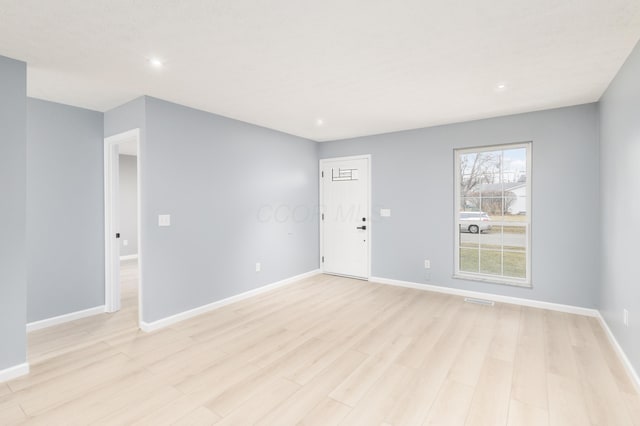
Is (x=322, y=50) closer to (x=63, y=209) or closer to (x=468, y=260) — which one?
(x=63, y=209)

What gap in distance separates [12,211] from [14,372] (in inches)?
49.7

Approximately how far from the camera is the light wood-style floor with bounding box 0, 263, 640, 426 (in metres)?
1.97

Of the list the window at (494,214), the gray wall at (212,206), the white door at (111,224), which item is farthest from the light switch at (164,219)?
the window at (494,214)

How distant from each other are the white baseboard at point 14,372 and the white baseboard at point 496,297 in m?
4.27

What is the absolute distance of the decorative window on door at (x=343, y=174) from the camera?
5.42 meters

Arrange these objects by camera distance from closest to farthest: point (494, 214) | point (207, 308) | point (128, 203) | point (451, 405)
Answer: point (451, 405) → point (207, 308) → point (494, 214) → point (128, 203)

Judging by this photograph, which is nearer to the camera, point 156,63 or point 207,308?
point 156,63

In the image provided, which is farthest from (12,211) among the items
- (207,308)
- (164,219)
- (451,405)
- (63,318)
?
(451,405)

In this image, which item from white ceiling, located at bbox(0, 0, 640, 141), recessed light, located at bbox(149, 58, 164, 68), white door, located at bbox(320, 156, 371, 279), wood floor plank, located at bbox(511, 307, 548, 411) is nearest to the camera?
white ceiling, located at bbox(0, 0, 640, 141)

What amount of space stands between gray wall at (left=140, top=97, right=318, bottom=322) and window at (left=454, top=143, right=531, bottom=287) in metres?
2.60

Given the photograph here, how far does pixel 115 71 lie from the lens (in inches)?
104

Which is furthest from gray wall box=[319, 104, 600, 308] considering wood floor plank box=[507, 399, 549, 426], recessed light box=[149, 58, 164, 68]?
recessed light box=[149, 58, 164, 68]

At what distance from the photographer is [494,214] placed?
4211 mm

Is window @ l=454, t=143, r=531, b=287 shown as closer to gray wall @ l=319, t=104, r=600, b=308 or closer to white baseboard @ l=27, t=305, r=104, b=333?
gray wall @ l=319, t=104, r=600, b=308
